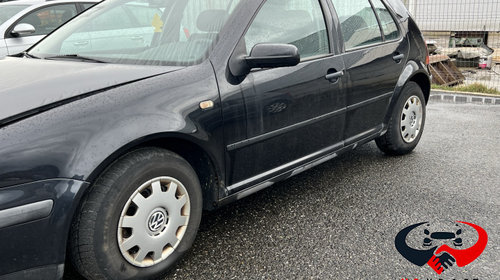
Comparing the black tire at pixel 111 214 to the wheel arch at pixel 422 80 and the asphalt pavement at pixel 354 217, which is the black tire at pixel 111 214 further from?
the wheel arch at pixel 422 80

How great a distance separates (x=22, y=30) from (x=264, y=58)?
4.88 meters

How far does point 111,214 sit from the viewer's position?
78.3 inches

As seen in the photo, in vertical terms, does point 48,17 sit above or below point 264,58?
above

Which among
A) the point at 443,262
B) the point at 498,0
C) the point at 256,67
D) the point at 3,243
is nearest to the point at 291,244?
the point at 443,262

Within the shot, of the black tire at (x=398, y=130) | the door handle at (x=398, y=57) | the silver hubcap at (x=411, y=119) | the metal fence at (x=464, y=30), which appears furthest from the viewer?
the metal fence at (x=464, y=30)

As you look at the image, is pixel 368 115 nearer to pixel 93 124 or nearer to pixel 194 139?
pixel 194 139

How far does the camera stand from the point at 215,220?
3.00 m

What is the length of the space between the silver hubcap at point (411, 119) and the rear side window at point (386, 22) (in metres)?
0.62

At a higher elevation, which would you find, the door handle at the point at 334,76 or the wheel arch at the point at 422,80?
the door handle at the point at 334,76

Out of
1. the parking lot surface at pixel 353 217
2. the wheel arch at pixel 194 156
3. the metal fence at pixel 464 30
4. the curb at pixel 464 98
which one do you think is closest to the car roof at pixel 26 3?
the parking lot surface at pixel 353 217

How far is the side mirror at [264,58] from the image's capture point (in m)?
2.43

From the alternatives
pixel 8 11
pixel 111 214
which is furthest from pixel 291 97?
pixel 8 11

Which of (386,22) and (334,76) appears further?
(386,22)

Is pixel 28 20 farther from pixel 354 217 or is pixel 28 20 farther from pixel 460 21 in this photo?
pixel 460 21
